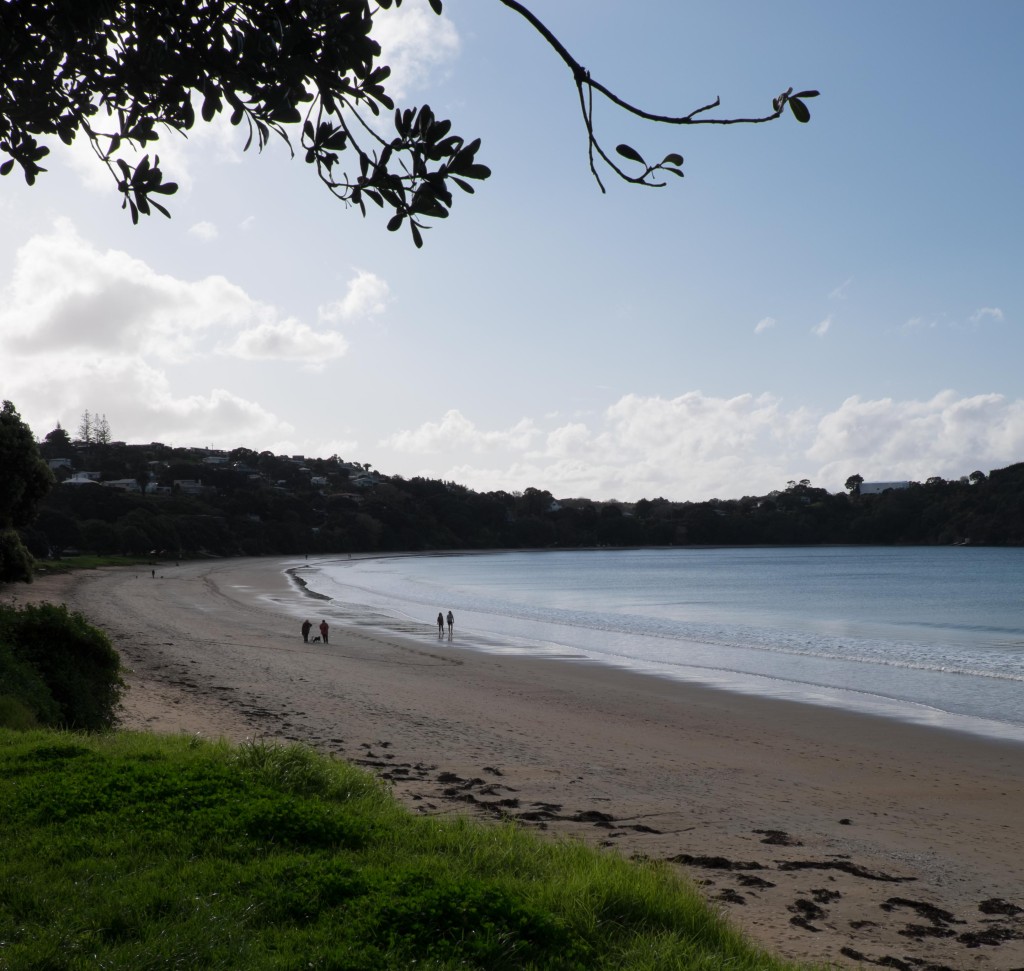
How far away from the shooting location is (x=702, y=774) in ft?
39.6

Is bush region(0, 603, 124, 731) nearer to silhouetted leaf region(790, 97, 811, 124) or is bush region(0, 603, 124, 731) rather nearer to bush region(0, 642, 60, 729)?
bush region(0, 642, 60, 729)

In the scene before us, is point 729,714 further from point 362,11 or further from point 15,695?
point 362,11

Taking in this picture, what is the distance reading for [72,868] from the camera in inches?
184

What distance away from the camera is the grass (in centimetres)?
390

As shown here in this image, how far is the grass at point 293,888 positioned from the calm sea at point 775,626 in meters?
14.4

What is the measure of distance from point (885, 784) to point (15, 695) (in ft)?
35.4

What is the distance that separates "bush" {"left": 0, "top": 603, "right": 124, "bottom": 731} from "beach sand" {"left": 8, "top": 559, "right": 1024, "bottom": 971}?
1366mm

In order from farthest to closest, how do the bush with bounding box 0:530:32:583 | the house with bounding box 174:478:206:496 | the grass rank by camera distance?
1. the house with bounding box 174:478:206:496
2. the bush with bounding box 0:530:32:583
3. the grass

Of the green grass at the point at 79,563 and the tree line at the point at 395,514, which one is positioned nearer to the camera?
the green grass at the point at 79,563

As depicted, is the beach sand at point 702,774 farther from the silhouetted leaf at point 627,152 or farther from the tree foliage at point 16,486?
the tree foliage at point 16,486

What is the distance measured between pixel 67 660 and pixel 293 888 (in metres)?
7.36

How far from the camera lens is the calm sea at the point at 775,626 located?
74.3 ft

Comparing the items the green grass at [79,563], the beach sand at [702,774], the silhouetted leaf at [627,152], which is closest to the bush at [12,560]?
the green grass at [79,563]

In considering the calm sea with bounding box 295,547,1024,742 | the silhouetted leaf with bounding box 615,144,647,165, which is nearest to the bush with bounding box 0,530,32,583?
the calm sea with bounding box 295,547,1024,742
